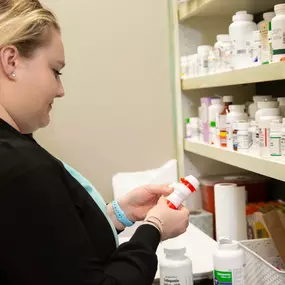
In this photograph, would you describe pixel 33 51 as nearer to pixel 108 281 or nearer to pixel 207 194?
pixel 108 281

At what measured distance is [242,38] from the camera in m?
1.72

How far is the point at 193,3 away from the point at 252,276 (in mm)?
1191

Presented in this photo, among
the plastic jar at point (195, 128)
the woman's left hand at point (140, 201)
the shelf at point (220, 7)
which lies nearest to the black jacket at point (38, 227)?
the woman's left hand at point (140, 201)

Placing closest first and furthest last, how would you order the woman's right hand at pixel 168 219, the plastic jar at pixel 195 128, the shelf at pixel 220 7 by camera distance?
the woman's right hand at pixel 168 219 → the shelf at pixel 220 7 → the plastic jar at pixel 195 128

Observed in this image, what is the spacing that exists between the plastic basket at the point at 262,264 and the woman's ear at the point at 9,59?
92 centimetres

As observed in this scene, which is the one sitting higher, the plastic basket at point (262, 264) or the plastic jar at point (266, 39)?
the plastic jar at point (266, 39)

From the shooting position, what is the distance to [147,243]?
1.08 m

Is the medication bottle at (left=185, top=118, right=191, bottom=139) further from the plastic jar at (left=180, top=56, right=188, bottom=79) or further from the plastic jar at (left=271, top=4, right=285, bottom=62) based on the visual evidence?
the plastic jar at (left=271, top=4, right=285, bottom=62)

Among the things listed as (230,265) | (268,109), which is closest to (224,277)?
(230,265)

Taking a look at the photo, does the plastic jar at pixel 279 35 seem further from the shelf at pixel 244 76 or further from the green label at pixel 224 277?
the green label at pixel 224 277

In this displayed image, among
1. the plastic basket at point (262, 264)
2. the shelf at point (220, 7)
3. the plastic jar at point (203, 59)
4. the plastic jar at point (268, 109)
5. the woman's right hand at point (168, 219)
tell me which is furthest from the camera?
the plastic jar at point (203, 59)

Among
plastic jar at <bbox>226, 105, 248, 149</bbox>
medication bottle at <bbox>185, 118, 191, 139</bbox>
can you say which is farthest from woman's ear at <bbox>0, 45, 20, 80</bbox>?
medication bottle at <bbox>185, 118, 191, 139</bbox>

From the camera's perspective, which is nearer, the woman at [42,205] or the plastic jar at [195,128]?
the woman at [42,205]

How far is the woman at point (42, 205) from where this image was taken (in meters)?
0.92
